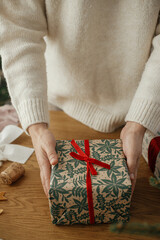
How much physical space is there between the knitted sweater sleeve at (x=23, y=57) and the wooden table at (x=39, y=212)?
0.20 m

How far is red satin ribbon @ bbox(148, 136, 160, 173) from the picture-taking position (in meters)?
0.76

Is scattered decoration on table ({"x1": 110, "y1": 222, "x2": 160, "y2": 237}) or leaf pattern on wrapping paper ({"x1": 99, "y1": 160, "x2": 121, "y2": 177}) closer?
scattered decoration on table ({"x1": 110, "y1": 222, "x2": 160, "y2": 237})

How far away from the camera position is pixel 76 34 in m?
0.87

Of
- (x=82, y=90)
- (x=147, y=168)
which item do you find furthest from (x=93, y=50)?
(x=147, y=168)

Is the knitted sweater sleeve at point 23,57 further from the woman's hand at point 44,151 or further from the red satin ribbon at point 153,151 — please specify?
the red satin ribbon at point 153,151

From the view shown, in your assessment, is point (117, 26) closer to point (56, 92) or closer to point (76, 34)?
point (76, 34)

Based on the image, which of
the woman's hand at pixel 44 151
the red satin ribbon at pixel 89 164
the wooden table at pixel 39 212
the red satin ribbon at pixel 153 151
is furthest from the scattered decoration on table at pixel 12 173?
the red satin ribbon at pixel 153 151

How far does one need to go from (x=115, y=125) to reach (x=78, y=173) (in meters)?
0.42

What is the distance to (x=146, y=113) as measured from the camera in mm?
747

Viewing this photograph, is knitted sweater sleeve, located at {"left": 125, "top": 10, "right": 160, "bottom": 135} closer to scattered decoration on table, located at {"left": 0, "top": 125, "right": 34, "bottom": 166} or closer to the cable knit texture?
the cable knit texture

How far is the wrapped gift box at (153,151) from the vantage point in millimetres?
753

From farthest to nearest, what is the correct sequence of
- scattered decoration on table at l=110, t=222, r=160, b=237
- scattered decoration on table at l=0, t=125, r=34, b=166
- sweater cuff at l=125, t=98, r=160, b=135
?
1. scattered decoration on table at l=0, t=125, r=34, b=166
2. sweater cuff at l=125, t=98, r=160, b=135
3. scattered decoration on table at l=110, t=222, r=160, b=237

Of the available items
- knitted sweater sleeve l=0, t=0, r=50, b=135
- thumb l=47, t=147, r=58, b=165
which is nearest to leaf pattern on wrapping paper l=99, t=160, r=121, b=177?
thumb l=47, t=147, r=58, b=165

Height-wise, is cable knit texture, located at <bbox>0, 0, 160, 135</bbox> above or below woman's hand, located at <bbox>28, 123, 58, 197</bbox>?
above
